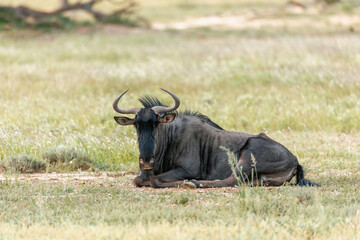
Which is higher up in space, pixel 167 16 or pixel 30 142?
pixel 167 16

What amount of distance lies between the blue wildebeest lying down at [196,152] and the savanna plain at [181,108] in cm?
28

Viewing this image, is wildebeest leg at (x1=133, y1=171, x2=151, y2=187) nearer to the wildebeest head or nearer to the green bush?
the wildebeest head

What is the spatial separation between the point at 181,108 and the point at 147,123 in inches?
191

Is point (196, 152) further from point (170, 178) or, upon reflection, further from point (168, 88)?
point (168, 88)

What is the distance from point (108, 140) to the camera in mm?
10336

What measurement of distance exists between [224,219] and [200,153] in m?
2.56

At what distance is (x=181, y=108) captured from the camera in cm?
1278

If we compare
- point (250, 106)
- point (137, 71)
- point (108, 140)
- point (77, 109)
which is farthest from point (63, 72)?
point (108, 140)

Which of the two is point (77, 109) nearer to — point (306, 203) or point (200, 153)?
point (200, 153)

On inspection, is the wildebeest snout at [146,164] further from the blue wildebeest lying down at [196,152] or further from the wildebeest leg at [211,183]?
the wildebeest leg at [211,183]

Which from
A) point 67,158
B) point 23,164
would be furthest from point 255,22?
point 23,164

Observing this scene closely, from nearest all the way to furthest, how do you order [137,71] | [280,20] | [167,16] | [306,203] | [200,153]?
[306,203] → [200,153] → [137,71] → [280,20] → [167,16]

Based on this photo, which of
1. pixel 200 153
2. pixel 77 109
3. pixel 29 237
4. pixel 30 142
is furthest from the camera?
pixel 77 109

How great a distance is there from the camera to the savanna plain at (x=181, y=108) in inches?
235
